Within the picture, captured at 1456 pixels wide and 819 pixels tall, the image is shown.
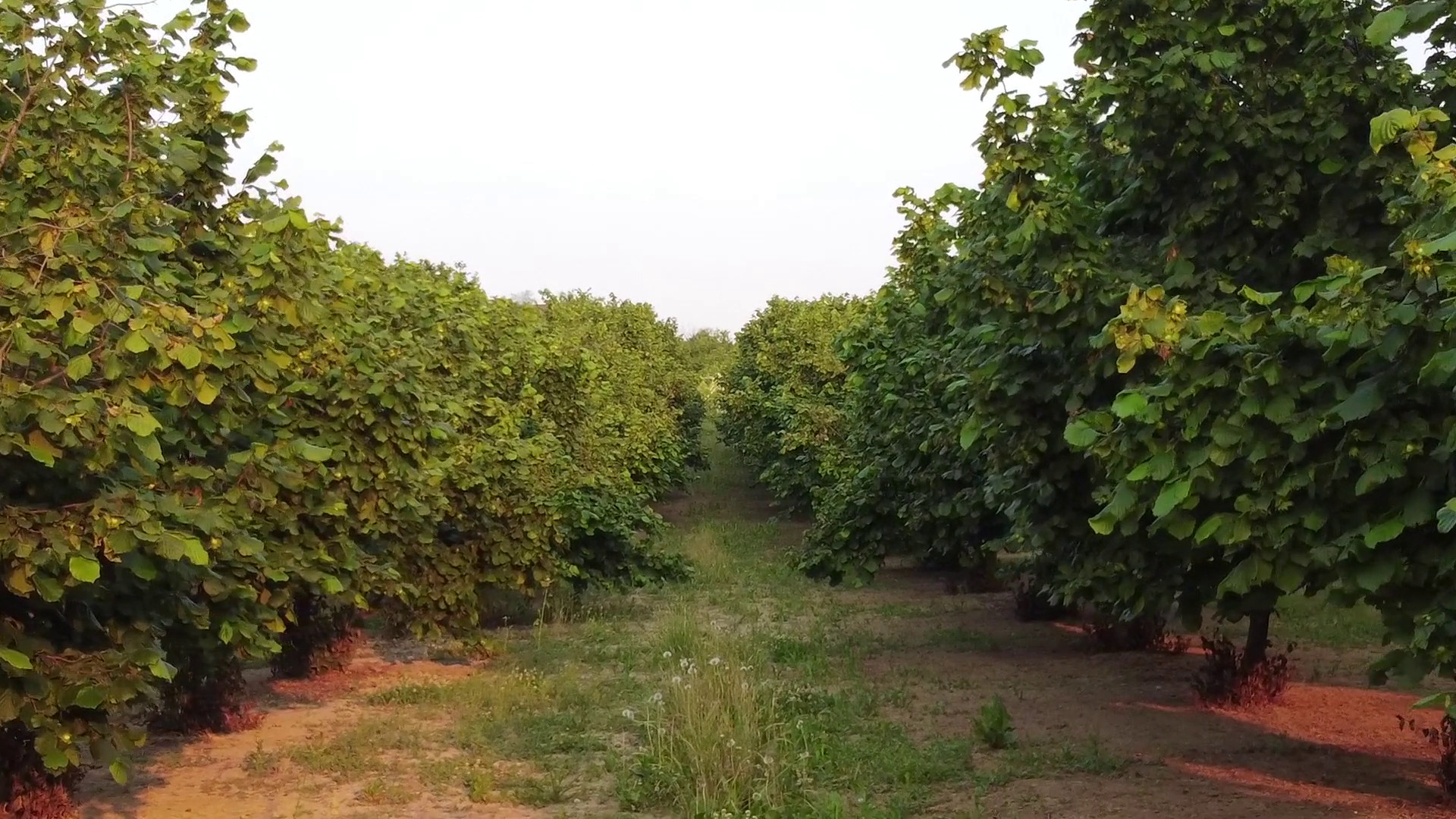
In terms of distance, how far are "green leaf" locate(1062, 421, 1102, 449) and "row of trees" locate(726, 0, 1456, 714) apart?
2 centimetres

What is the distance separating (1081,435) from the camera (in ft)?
19.0

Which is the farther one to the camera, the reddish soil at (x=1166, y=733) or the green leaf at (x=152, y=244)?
the reddish soil at (x=1166, y=733)

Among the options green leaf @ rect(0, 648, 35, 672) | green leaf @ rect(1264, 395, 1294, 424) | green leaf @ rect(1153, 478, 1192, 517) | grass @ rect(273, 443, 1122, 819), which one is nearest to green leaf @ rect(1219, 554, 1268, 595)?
green leaf @ rect(1153, 478, 1192, 517)

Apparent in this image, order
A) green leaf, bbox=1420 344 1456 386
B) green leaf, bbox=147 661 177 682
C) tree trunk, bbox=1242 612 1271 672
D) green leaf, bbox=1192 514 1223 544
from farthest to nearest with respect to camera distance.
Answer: tree trunk, bbox=1242 612 1271 672 < green leaf, bbox=147 661 177 682 < green leaf, bbox=1192 514 1223 544 < green leaf, bbox=1420 344 1456 386

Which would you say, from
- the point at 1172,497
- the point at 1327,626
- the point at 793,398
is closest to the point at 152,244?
the point at 1172,497

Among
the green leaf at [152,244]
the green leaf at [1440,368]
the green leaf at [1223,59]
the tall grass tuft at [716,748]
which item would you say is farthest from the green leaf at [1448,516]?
the green leaf at [152,244]

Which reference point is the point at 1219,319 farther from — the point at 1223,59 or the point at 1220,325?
the point at 1223,59

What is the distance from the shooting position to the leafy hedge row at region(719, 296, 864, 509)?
2347 centimetres

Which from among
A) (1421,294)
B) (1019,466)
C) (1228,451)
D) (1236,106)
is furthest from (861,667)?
(1421,294)

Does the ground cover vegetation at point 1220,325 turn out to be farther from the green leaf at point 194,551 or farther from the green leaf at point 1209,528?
the green leaf at point 194,551

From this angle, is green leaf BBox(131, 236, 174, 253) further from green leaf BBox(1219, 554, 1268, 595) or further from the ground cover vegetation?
green leaf BBox(1219, 554, 1268, 595)

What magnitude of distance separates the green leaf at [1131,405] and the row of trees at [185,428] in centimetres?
375

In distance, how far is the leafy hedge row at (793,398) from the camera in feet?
77.0

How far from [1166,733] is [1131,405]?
15.6 ft
